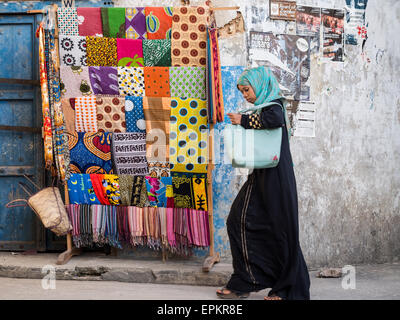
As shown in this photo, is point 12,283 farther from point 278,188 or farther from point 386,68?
point 386,68

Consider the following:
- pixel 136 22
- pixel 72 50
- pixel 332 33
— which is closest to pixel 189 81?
pixel 136 22

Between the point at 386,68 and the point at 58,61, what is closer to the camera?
the point at 58,61

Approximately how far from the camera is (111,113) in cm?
454

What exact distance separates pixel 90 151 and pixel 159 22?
4.25 feet

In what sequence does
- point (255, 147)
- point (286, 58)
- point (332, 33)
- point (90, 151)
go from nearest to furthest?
point (255, 147) → point (90, 151) → point (286, 58) → point (332, 33)

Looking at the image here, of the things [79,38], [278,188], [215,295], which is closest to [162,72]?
[79,38]

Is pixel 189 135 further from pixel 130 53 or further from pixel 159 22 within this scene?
pixel 159 22

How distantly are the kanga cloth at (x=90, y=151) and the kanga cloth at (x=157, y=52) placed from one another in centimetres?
75

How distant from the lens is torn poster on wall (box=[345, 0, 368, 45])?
5246mm

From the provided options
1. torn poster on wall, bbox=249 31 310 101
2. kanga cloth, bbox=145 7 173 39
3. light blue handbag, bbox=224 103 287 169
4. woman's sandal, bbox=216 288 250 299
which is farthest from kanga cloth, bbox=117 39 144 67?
woman's sandal, bbox=216 288 250 299

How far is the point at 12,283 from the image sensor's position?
430cm

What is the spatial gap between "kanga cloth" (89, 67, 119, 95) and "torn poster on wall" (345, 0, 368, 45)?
7.97 feet

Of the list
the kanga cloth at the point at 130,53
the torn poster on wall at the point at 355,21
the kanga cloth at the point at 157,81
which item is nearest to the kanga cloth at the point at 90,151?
the kanga cloth at the point at 157,81

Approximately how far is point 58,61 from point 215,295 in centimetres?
244
